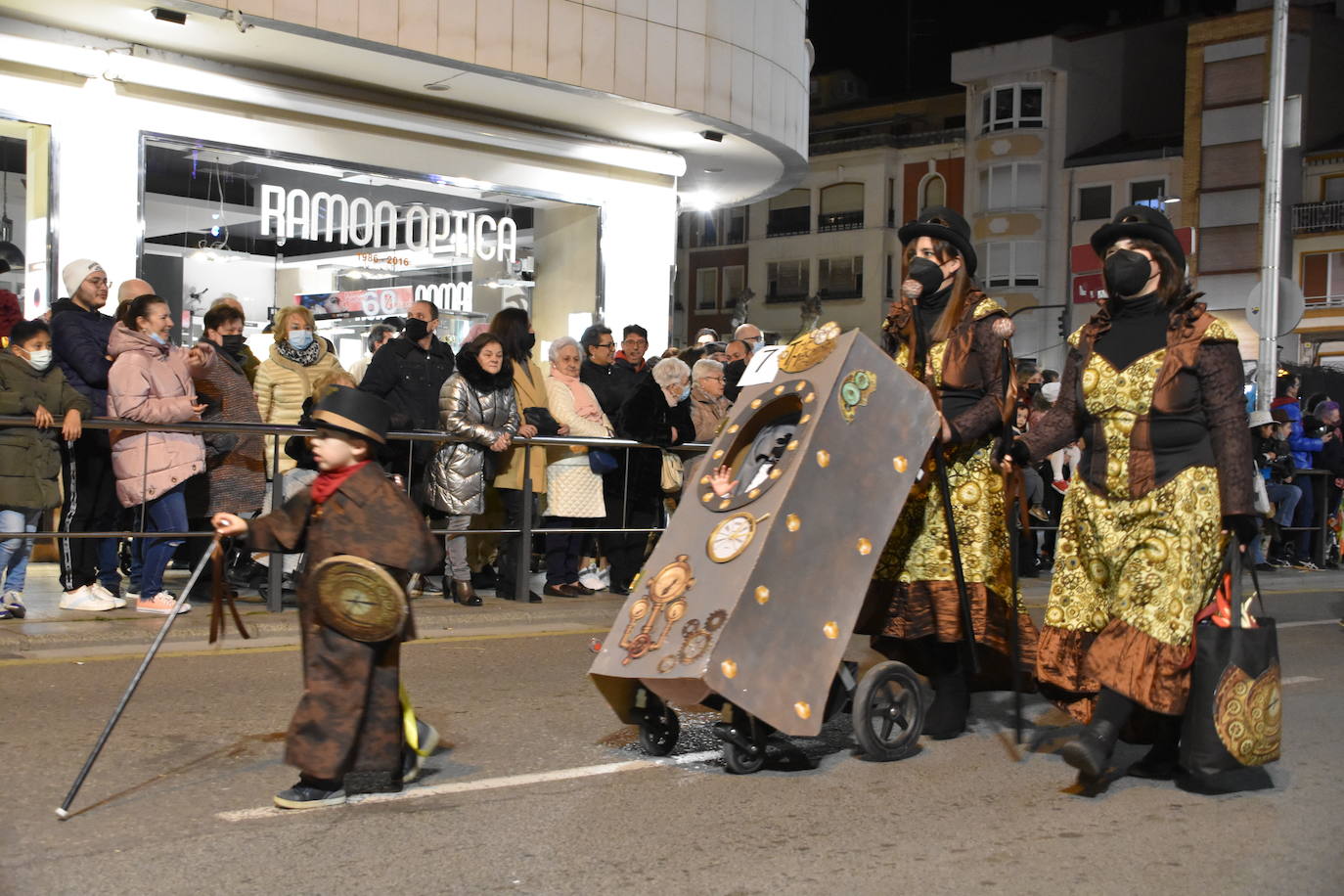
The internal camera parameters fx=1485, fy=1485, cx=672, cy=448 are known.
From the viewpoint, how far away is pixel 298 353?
10.7 metres

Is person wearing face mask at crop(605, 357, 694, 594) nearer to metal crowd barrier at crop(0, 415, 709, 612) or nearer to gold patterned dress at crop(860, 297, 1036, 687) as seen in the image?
metal crowd barrier at crop(0, 415, 709, 612)

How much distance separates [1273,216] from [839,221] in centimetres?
3982

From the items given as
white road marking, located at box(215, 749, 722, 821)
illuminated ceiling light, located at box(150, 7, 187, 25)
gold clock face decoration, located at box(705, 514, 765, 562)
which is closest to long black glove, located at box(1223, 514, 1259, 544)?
gold clock face decoration, located at box(705, 514, 765, 562)

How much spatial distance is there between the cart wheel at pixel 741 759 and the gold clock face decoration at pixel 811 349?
147 cm

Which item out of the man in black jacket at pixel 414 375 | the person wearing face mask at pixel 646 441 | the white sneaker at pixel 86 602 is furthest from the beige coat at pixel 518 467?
the white sneaker at pixel 86 602

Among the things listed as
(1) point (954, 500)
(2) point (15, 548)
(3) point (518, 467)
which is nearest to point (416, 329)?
(3) point (518, 467)

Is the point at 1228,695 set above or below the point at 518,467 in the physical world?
below

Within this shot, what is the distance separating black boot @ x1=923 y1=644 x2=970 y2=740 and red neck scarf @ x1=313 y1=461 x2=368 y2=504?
2.68 meters

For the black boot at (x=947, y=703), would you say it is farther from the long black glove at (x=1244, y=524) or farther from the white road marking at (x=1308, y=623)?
the white road marking at (x=1308, y=623)

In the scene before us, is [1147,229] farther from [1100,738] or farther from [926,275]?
[1100,738]

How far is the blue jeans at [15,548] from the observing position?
29.6ft

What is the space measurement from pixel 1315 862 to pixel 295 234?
11916 millimetres

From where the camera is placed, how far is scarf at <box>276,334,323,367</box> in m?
10.6

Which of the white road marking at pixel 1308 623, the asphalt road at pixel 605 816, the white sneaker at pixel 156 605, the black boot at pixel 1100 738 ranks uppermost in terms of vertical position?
the black boot at pixel 1100 738
